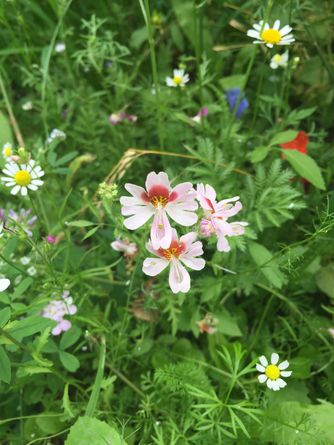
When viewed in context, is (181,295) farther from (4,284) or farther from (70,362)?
(4,284)

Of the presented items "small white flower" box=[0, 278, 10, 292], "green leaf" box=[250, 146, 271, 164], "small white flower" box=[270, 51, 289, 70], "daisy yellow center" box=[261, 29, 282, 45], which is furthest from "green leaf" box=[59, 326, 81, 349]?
"small white flower" box=[270, 51, 289, 70]

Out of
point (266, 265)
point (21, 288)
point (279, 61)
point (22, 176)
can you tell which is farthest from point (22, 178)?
point (279, 61)

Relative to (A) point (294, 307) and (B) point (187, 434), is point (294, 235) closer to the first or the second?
(A) point (294, 307)

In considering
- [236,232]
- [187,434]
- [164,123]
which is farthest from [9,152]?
[187,434]

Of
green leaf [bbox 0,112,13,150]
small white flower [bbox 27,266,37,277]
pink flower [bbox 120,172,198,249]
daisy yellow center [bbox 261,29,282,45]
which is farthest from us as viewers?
green leaf [bbox 0,112,13,150]

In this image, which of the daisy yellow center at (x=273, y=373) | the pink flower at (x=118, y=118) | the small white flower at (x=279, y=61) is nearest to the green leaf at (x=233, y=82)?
the small white flower at (x=279, y=61)

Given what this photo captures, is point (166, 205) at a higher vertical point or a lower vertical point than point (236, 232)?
higher

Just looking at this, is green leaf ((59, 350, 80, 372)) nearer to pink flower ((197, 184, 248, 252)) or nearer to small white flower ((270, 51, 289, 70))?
pink flower ((197, 184, 248, 252))
